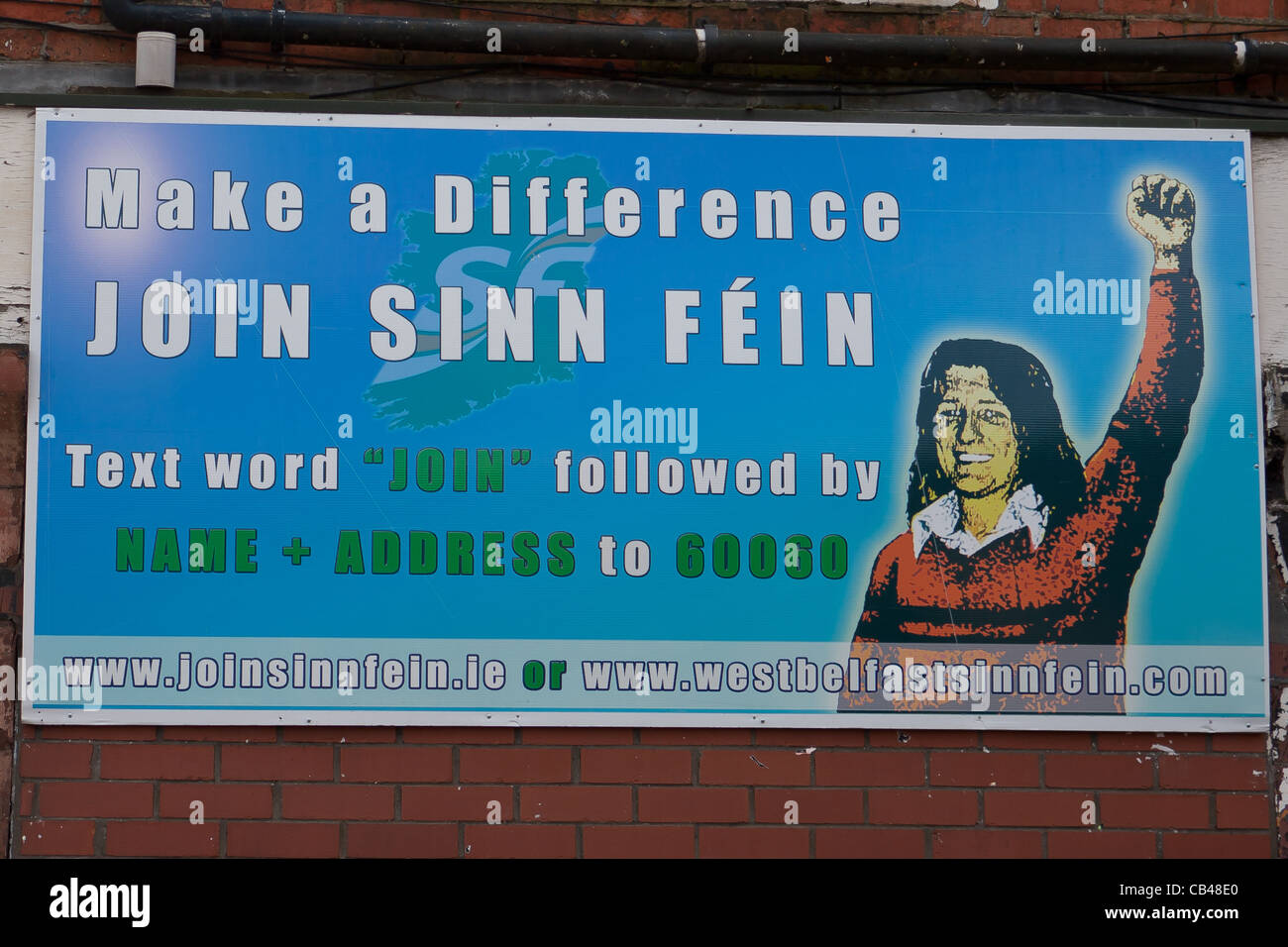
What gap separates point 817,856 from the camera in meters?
3.57

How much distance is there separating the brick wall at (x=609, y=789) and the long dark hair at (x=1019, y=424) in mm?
841

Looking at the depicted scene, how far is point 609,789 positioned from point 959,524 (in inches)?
59.3

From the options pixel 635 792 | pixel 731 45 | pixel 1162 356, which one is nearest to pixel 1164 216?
pixel 1162 356

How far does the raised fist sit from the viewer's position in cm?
371

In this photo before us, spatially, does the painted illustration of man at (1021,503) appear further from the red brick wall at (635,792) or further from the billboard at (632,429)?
the red brick wall at (635,792)

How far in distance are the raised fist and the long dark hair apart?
0.61 metres

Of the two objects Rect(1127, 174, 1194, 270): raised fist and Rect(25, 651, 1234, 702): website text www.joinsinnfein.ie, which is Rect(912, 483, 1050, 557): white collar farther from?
Rect(1127, 174, 1194, 270): raised fist

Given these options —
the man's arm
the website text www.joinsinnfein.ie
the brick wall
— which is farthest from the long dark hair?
the brick wall

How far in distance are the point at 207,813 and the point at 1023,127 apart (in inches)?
146

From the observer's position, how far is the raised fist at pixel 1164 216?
3715 millimetres

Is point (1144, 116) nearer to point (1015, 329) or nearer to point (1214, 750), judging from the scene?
point (1015, 329)

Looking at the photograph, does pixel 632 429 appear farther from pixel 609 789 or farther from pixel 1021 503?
pixel 1021 503

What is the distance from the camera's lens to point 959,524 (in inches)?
143

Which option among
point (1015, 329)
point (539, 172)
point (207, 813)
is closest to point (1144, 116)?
point (1015, 329)
